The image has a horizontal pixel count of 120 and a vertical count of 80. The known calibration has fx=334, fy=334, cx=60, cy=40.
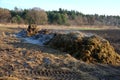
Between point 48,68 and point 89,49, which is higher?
point 89,49

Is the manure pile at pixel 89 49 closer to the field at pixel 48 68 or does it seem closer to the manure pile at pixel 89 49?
the manure pile at pixel 89 49

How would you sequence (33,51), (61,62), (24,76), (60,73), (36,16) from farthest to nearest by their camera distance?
(36,16)
(33,51)
(61,62)
(60,73)
(24,76)

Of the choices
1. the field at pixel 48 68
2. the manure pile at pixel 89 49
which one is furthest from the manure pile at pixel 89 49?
the field at pixel 48 68

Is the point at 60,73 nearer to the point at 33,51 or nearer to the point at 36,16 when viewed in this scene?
the point at 33,51

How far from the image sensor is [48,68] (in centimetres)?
1546

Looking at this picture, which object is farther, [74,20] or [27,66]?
[74,20]

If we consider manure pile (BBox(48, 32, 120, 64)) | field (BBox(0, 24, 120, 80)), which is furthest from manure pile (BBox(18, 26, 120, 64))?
field (BBox(0, 24, 120, 80))

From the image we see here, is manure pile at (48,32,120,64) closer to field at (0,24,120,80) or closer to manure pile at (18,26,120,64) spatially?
manure pile at (18,26,120,64)

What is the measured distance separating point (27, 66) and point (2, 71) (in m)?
1.79

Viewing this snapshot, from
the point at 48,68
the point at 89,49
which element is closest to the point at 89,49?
the point at 89,49

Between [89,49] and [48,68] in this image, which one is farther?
[89,49]

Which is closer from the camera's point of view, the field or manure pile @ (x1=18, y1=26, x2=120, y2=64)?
the field

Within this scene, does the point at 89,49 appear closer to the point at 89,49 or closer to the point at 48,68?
the point at 89,49

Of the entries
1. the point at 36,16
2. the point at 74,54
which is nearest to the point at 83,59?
the point at 74,54
